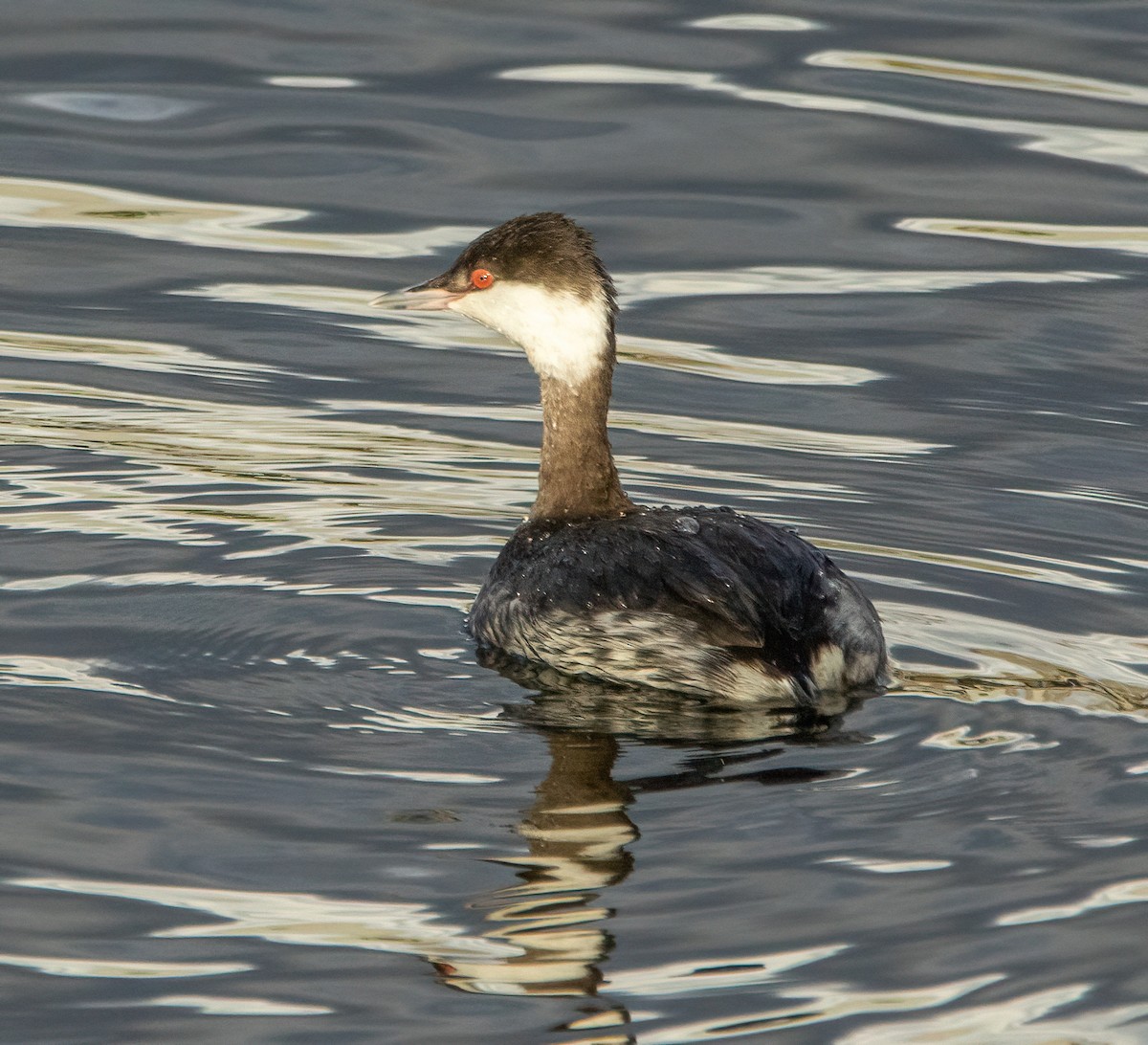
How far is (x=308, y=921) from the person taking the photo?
4902mm

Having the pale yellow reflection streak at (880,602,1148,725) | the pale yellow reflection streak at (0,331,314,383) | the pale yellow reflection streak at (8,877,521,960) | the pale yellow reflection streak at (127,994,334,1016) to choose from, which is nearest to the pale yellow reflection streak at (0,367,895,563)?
the pale yellow reflection streak at (0,331,314,383)

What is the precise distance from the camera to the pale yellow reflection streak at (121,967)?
469 cm

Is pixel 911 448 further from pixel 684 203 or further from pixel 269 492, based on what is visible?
pixel 684 203

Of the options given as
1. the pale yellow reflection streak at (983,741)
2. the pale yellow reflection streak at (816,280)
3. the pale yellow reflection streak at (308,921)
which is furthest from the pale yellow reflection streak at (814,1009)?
the pale yellow reflection streak at (816,280)

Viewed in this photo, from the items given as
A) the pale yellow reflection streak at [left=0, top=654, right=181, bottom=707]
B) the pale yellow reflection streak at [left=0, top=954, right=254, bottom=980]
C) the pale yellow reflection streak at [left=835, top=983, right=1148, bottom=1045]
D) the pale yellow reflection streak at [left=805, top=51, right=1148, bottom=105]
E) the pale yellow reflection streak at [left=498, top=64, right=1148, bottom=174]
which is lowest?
the pale yellow reflection streak at [left=835, top=983, right=1148, bottom=1045]

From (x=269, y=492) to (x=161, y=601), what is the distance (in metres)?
1.44

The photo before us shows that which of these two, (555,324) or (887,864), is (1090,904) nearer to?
(887,864)

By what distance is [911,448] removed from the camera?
9.29 meters

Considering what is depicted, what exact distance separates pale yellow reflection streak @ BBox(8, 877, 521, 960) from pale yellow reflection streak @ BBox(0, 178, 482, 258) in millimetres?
7025

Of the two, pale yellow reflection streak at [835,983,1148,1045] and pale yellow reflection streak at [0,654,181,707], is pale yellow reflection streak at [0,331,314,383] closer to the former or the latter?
pale yellow reflection streak at [0,654,181,707]

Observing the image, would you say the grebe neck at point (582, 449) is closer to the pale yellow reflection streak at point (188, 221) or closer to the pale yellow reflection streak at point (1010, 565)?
the pale yellow reflection streak at point (1010, 565)

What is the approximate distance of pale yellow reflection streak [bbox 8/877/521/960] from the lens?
4793mm

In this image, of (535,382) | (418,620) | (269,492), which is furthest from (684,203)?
(418,620)

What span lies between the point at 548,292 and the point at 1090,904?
3.31m
